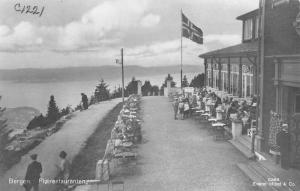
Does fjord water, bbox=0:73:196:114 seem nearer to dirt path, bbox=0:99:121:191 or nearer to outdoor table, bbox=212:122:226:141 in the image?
dirt path, bbox=0:99:121:191

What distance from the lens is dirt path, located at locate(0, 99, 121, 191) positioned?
46.7 ft

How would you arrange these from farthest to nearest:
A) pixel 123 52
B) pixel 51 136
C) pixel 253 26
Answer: pixel 123 52, pixel 253 26, pixel 51 136

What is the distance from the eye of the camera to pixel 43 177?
14.1 m

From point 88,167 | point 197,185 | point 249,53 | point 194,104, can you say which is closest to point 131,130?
point 88,167

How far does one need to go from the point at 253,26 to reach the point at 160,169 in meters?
18.2

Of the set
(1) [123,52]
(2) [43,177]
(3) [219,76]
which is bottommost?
(2) [43,177]

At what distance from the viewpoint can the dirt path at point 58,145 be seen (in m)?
14.2

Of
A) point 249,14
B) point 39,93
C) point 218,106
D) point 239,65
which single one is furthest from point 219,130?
point 39,93

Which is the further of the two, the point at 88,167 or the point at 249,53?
the point at 249,53

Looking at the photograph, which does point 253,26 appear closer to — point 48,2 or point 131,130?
point 131,130

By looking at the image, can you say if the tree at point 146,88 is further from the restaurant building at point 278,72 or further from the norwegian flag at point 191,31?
the restaurant building at point 278,72

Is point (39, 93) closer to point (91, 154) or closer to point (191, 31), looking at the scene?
point (191, 31)

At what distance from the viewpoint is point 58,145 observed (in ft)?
63.2

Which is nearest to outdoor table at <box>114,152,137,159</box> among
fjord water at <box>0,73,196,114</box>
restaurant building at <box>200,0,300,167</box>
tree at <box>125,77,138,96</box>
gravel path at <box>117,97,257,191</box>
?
gravel path at <box>117,97,257,191</box>
